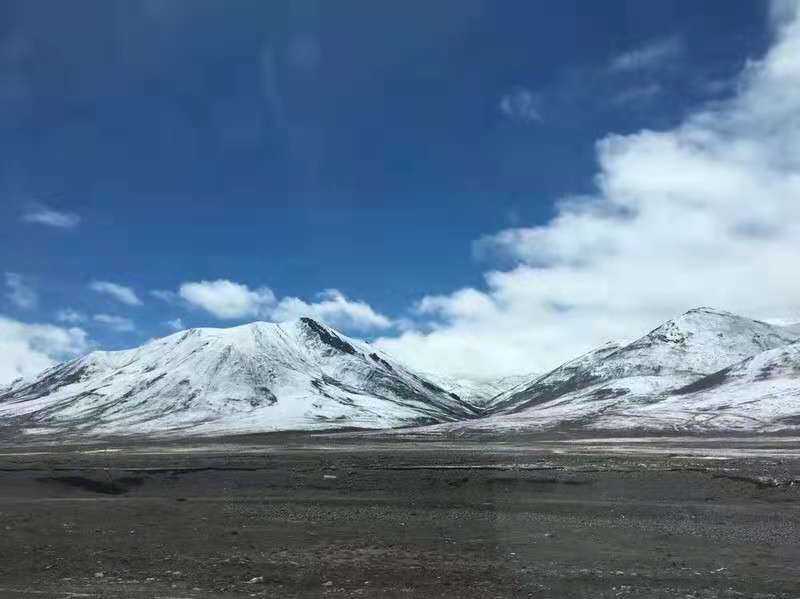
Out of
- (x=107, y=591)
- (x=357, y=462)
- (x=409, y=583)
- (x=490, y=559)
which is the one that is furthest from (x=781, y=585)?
(x=357, y=462)

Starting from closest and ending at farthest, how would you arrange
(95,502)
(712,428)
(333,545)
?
1. (333,545)
2. (95,502)
3. (712,428)

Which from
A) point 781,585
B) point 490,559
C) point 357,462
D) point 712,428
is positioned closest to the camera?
point 781,585

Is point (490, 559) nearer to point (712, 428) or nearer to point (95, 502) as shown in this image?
point (95, 502)

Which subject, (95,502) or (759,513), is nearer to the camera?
(759,513)

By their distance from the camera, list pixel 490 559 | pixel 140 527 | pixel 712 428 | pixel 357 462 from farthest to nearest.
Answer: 1. pixel 712 428
2. pixel 357 462
3. pixel 140 527
4. pixel 490 559

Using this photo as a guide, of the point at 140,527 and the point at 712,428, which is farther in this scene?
the point at 712,428

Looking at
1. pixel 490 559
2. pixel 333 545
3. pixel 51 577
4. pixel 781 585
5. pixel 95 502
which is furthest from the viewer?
pixel 95 502

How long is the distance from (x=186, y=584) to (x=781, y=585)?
50.6ft

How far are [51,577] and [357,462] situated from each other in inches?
1696

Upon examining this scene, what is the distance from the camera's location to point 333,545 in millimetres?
23969

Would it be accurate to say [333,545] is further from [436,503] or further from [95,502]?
[95,502]

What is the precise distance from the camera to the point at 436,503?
34344 millimetres

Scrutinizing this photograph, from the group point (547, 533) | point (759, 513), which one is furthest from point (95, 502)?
point (759, 513)

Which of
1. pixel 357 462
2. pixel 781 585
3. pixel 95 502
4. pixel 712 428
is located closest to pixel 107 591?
pixel 781 585
